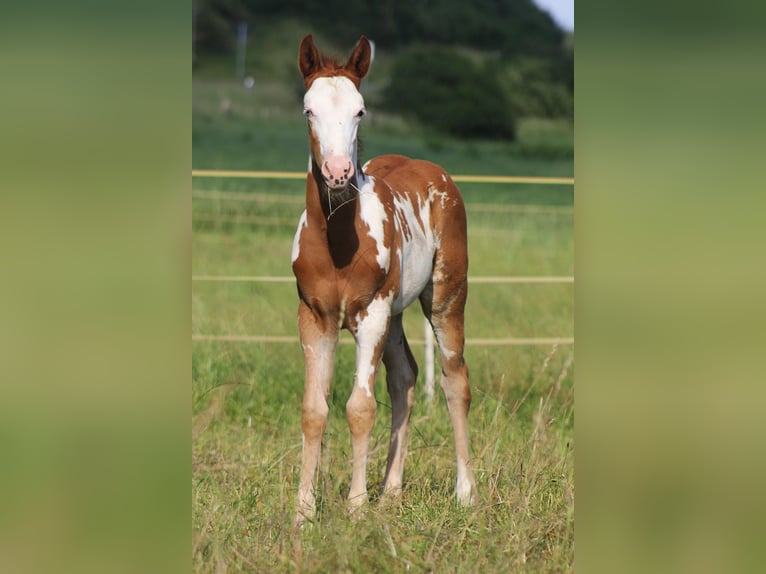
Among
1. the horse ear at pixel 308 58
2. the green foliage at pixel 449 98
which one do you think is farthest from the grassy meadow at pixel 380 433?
the green foliage at pixel 449 98

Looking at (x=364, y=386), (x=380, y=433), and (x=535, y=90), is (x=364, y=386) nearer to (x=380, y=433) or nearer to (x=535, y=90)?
(x=380, y=433)

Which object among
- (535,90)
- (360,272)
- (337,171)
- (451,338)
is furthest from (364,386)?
(535,90)

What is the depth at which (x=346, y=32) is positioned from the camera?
31.7m

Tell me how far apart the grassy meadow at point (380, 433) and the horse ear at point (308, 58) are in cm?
125

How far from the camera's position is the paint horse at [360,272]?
3355 mm

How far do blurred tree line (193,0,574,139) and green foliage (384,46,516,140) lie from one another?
33mm

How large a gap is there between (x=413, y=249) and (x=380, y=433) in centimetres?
136

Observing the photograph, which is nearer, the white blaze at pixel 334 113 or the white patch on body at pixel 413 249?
the white blaze at pixel 334 113

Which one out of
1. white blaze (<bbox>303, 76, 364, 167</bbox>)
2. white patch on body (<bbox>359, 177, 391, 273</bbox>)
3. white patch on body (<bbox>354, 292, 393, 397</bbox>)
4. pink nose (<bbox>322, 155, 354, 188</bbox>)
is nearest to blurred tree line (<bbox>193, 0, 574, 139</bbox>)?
white patch on body (<bbox>359, 177, 391, 273</bbox>)

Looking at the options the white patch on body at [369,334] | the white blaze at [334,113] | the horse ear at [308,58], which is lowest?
the white patch on body at [369,334]

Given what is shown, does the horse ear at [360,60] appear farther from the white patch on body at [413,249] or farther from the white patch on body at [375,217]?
the white patch on body at [413,249]

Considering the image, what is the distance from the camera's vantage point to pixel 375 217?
12.4 ft
